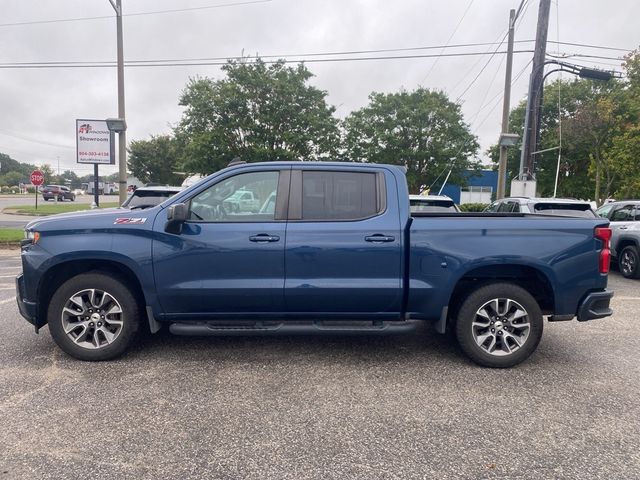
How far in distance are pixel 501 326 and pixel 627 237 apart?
7.18 metres

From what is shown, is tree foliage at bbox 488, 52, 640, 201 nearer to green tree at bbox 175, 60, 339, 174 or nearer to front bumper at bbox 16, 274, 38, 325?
green tree at bbox 175, 60, 339, 174

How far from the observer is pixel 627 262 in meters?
9.38

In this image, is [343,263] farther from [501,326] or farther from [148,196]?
[148,196]

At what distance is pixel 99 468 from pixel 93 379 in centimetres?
134

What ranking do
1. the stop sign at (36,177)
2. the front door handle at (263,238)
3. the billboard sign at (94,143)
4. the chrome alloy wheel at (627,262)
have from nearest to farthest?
the front door handle at (263,238) < the chrome alloy wheel at (627,262) < the billboard sign at (94,143) < the stop sign at (36,177)

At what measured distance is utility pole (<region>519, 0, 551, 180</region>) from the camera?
13797 mm

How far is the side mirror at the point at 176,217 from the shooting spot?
3.76 meters

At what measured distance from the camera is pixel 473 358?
13.5 feet

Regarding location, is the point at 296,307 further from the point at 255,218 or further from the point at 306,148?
the point at 306,148

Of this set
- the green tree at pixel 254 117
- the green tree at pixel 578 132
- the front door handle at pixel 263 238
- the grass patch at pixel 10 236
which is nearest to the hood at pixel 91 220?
the front door handle at pixel 263 238

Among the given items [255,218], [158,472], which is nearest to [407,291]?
[255,218]

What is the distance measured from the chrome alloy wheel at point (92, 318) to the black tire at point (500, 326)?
3198 millimetres

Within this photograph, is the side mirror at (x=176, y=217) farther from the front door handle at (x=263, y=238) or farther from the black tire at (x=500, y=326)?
the black tire at (x=500, y=326)

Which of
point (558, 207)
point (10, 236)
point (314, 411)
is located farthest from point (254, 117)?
point (314, 411)
